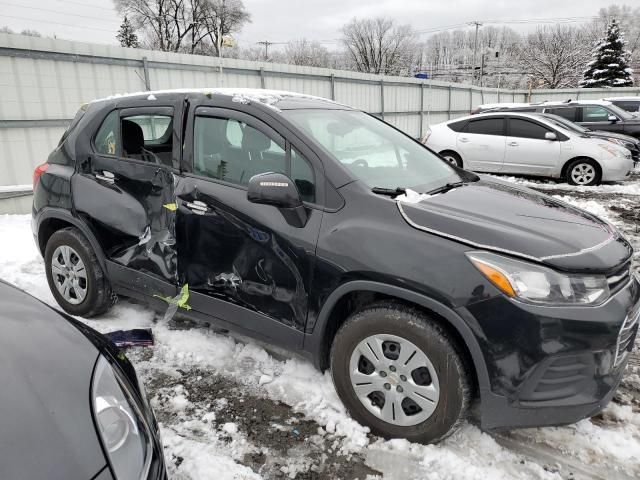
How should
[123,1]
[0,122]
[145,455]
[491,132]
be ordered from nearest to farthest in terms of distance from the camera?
1. [145,455]
2. [0,122]
3. [491,132]
4. [123,1]

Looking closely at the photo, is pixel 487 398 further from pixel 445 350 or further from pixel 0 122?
pixel 0 122

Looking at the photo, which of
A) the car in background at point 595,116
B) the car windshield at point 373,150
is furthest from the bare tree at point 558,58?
the car windshield at point 373,150

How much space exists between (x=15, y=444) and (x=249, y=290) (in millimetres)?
1579

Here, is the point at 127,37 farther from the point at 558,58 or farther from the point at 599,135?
the point at 599,135

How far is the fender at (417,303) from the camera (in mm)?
2076

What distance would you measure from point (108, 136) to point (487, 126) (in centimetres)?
896

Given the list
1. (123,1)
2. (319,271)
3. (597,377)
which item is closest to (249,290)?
(319,271)

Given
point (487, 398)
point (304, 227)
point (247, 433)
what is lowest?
point (247, 433)

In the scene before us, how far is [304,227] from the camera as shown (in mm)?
2496

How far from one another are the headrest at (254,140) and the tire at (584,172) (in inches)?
351

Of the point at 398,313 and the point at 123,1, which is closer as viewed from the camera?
the point at 398,313

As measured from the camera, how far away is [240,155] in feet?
9.41

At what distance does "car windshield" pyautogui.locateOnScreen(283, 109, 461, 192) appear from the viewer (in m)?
2.71

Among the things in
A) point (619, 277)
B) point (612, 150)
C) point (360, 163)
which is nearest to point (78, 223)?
point (360, 163)
